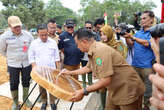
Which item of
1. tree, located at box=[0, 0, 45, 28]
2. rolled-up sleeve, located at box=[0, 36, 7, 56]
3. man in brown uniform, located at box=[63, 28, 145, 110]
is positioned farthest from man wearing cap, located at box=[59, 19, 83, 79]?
tree, located at box=[0, 0, 45, 28]

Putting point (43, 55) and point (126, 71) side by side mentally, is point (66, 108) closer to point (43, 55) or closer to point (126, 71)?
point (43, 55)

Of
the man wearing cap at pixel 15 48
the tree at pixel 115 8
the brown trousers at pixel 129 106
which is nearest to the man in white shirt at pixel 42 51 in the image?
the man wearing cap at pixel 15 48

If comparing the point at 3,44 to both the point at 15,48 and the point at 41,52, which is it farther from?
the point at 41,52

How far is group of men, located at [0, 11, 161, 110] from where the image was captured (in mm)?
1437

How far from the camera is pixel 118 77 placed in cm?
159

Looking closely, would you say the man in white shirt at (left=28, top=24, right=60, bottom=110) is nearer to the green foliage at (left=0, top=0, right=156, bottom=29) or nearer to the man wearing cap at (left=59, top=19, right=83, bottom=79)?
the man wearing cap at (left=59, top=19, right=83, bottom=79)

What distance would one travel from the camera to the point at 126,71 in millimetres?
1602

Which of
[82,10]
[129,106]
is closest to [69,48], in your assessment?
[129,106]

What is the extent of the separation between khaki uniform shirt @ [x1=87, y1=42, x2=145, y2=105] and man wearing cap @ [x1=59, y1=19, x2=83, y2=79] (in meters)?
1.53

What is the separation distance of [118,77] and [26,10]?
22692mm

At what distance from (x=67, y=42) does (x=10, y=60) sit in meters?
1.14

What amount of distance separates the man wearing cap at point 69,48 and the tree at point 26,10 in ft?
64.2

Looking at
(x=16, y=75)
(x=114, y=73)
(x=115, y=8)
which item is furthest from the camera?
(x=115, y=8)

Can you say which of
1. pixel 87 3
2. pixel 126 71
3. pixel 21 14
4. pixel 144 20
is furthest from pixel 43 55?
pixel 87 3
